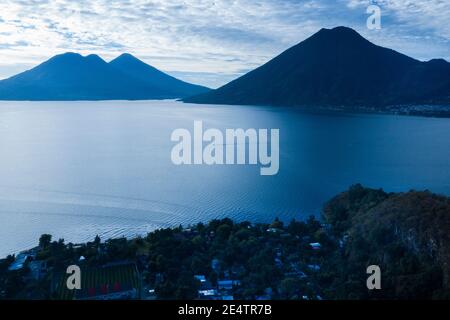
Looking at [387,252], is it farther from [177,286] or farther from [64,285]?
[64,285]

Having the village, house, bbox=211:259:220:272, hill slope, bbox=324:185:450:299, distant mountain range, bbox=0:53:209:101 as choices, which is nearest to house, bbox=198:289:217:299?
the village

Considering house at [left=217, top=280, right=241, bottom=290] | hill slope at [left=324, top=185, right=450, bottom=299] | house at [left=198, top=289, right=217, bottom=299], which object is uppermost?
hill slope at [left=324, top=185, right=450, bottom=299]

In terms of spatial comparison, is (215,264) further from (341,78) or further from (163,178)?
(341,78)

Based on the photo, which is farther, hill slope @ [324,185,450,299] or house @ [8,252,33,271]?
house @ [8,252,33,271]

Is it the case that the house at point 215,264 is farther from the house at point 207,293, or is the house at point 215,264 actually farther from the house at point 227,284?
the house at point 207,293

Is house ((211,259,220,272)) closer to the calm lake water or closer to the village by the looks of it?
the village

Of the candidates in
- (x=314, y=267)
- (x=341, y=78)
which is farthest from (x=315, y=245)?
(x=341, y=78)

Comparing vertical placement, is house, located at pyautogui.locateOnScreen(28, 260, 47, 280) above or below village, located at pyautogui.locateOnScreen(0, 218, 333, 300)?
below

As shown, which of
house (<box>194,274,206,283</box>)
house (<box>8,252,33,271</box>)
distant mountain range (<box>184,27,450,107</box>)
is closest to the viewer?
house (<box>194,274,206,283</box>)
